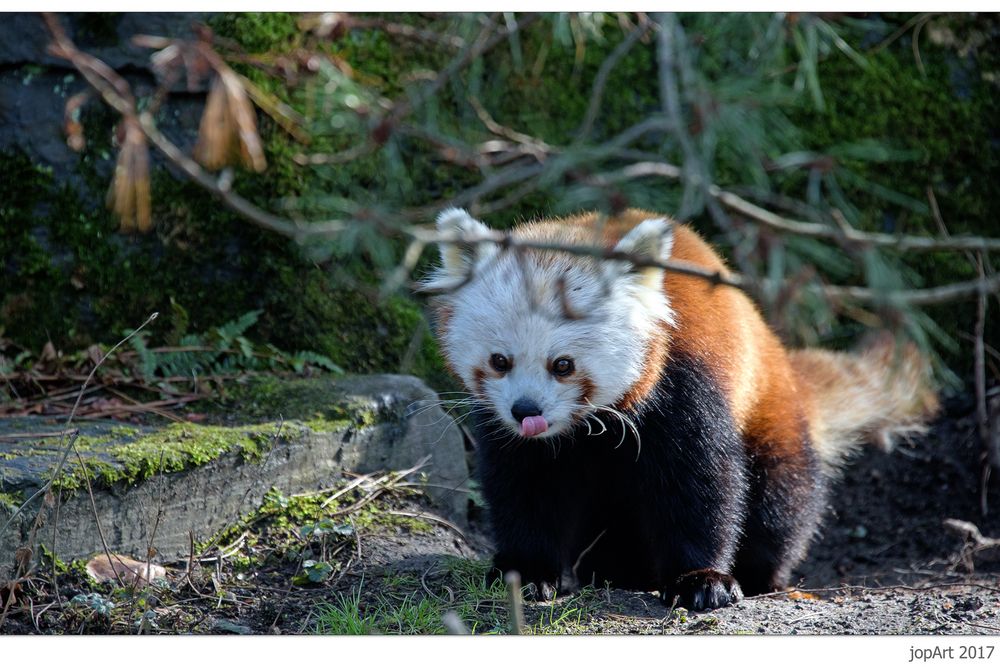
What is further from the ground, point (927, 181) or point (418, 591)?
point (927, 181)

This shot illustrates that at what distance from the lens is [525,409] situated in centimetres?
350

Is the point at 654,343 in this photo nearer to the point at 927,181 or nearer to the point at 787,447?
the point at 787,447

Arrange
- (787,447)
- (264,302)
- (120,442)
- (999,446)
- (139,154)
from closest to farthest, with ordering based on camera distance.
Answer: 1. (139,154)
2. (120,442)
3. (787,447)
4. (999,446)
5. (264,302)

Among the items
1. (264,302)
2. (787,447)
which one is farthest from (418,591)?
(264,302)

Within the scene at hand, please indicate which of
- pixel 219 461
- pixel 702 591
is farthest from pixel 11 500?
pixel 702 591

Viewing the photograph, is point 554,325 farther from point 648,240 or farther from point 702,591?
point 702,591

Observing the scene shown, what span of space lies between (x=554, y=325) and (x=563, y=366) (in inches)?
5.9

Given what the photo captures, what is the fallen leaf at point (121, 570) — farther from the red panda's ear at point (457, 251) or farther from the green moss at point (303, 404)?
the red panda's ear at point (457, 251)

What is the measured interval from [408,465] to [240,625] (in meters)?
1.32

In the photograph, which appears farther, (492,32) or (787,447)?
(787,447)

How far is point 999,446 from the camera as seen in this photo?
471 cm

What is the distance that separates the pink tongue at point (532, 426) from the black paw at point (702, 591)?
0.85 meters

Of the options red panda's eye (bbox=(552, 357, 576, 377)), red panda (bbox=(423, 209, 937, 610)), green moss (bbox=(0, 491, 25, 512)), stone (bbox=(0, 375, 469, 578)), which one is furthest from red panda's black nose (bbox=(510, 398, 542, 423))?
green moss (bbox=(0, 491, 25, 512))

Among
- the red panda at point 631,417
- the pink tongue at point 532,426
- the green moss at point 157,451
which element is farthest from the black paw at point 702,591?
the green moss at point 157,451
